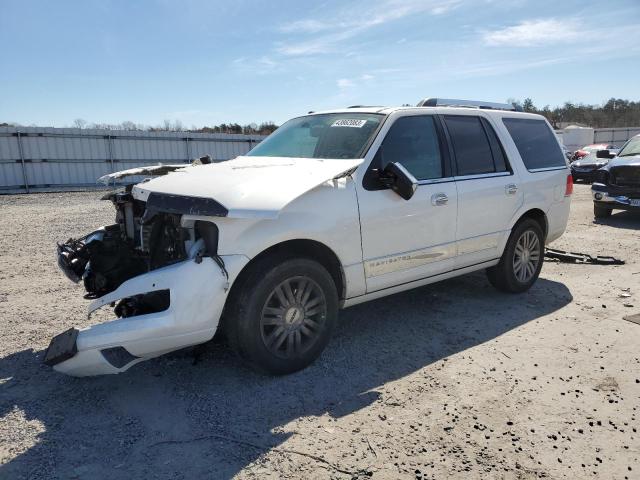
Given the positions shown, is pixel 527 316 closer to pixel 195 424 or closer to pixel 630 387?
pixel 630 387

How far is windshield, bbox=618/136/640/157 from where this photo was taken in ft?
37.0

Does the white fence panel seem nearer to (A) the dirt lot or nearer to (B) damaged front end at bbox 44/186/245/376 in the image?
(A) the dirt lot

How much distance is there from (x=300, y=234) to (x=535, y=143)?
363cm

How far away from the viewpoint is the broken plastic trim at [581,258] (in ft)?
23.1

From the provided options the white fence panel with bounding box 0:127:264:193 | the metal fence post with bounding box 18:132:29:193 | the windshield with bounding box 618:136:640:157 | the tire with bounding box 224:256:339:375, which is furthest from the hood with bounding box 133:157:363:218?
the metal fence post with bounding box 18:132:29:193

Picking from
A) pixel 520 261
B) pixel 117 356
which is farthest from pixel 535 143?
pixel 117 356

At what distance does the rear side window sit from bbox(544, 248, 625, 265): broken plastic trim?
2742 mm

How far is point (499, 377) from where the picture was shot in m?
3.71

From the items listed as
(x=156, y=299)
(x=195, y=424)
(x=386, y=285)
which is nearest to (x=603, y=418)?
(x=386, y=285)

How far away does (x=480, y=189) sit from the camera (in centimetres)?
489

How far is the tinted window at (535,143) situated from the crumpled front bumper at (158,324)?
377cm

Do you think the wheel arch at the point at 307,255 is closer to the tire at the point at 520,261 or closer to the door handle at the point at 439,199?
the door handle at the point at 439,199

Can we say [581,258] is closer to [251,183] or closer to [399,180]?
[399,180]

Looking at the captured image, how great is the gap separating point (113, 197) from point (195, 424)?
200cm
